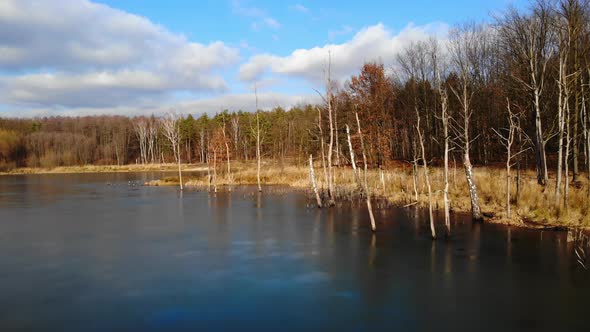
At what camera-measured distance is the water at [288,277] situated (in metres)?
9.61

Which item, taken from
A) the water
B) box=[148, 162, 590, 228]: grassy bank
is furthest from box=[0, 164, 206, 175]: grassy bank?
the water

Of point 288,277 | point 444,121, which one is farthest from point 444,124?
point 288,277

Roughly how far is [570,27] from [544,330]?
17378 millimetres

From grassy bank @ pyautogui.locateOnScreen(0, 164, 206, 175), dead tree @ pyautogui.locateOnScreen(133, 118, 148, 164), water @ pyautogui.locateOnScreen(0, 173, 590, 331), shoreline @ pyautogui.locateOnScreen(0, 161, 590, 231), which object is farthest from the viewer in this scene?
dead tree @ pyautogui.locateOnScreen(133, 118, 148, 164)

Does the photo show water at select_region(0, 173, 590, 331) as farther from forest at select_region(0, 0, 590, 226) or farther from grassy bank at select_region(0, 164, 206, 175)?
grassy bank at select_region(0, 164, 206, 175)

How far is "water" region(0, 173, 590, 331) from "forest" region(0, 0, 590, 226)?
3.94 metres

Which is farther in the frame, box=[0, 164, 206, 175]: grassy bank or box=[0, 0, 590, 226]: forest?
box=[0, 164, 206, 175]: grassy bank

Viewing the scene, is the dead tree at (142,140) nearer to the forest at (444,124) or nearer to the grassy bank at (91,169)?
the forest at (444,124)

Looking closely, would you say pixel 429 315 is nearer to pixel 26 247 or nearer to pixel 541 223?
pixel 541 223

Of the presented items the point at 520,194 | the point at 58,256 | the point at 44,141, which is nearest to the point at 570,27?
the point at 520,194

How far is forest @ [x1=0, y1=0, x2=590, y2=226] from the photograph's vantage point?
2098 cm

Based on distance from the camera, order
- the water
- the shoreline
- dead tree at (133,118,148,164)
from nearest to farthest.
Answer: the water → the shoreline → dead tree at (133,118,148,164)

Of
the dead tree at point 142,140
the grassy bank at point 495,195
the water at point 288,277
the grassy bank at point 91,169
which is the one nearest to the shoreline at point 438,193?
the grassy bank at point 495,195

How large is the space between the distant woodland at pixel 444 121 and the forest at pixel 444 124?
156mm
